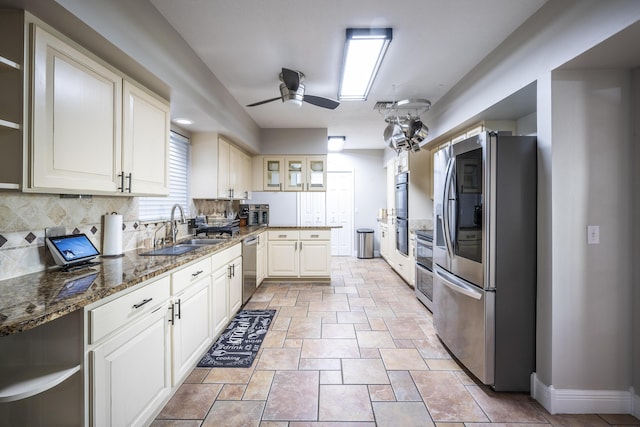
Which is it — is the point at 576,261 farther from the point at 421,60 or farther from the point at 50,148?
the point at 50,148

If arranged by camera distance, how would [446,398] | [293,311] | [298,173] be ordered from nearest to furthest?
[446,398] → [293,311] → [298,173]

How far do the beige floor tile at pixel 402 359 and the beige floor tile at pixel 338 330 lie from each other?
0.41 meters

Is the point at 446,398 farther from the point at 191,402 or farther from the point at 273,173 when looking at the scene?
the point at 273,173

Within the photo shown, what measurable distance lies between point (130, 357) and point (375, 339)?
2055mm

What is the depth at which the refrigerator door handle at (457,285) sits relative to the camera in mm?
2150

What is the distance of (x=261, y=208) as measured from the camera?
17.5 ft

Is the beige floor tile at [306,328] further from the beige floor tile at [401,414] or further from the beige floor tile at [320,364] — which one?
the beige floor tile at [401,414]

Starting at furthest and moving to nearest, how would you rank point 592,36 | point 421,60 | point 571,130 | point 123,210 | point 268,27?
point 421,60 → point 123,210 → point 268,27 → point 571,130 → point 592,36

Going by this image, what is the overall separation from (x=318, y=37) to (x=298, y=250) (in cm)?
312

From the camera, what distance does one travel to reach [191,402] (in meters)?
1.95

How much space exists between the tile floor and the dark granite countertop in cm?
90

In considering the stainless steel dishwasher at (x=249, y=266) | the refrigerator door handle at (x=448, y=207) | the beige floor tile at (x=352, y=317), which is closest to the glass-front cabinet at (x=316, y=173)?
the stainless steel dishwasher at (x=249, y=266)

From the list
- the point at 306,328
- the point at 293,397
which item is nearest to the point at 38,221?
the point at 293,397

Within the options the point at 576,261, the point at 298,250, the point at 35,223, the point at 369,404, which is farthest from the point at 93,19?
the point at 298,250
